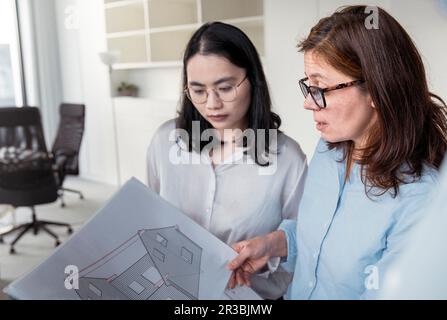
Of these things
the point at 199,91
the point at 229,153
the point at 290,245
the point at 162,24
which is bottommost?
the point at 290,245

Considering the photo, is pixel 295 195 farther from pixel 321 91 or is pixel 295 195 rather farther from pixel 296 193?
pixel 321 91

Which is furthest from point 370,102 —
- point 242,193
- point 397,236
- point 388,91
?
point 242,193

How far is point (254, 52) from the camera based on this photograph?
590 millimetres

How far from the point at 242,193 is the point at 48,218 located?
328 mm

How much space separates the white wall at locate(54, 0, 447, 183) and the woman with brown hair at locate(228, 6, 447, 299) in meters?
0.07

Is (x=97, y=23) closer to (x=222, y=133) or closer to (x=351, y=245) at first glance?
(x=222, y=133)

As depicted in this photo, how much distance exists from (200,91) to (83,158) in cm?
31

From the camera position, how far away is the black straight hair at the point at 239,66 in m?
0.57

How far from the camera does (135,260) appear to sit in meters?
0.43

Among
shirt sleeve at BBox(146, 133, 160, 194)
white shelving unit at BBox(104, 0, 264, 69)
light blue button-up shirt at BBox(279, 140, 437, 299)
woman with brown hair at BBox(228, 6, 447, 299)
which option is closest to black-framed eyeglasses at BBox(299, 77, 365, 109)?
woman with brown hair at BBox(228, 6, 447, 299)

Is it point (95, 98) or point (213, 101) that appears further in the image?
point (95, 98)

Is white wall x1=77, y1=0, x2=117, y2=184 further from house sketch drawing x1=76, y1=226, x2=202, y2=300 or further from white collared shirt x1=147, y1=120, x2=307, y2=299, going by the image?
house sketch drawing x1=76, y1=226, x2=202, y2=300

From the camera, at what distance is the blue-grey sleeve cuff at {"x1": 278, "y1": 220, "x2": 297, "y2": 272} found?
1.85 feet

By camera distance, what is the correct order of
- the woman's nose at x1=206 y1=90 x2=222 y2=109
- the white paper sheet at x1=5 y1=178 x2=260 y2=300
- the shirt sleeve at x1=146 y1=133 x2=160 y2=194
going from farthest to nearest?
the shirt sleeve at x1=146 y1=133 x2=160 y2=194 → the woman's nose at x1=206 y1=90 x2=222 y2=109 → the white paper sheet at x1=5 y1=178 x2=260 y2=300
